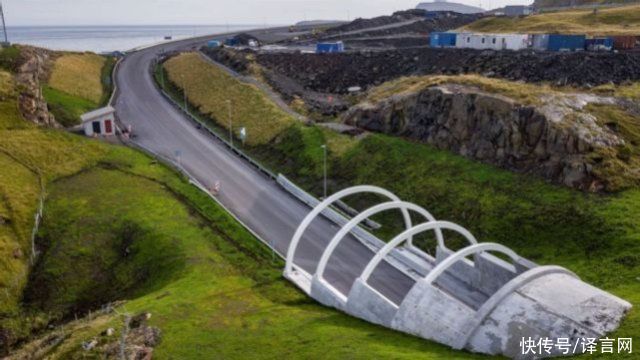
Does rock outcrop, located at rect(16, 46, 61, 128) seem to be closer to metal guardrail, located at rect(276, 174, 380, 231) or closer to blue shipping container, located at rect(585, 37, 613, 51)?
metal guardrail, located at rect(276, 174, 380, 231)

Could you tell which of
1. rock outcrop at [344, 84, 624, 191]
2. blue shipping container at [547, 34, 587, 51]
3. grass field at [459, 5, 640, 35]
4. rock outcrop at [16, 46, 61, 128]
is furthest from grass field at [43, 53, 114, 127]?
grass field at [459, 5, 640, 35]

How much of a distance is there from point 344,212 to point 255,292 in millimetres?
18409

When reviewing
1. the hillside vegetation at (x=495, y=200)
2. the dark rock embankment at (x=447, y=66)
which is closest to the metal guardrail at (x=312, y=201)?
the hillside vegetation at (x=495, y=200)

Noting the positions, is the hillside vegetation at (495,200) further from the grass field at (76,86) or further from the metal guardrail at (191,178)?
the grass field at (76,86)

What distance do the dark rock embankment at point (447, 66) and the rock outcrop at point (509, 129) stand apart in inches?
409

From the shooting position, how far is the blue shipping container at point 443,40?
88.0 metres

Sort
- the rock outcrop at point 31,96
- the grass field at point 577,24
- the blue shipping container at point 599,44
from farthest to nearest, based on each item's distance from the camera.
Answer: the grass field at point 577,24, the blue shipping container at point 599,44, the rock outcrop at point 31,96

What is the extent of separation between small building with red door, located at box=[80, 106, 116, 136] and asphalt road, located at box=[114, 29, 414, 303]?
149 inches

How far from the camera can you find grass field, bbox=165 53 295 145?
235ft

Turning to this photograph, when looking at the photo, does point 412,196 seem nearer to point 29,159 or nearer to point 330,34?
point 29,159

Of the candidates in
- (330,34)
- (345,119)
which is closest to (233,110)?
(345,119)

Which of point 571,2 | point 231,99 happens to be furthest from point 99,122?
point 571,2

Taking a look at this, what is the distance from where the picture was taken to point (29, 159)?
55625mm

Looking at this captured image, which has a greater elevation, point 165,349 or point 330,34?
point 330,34
